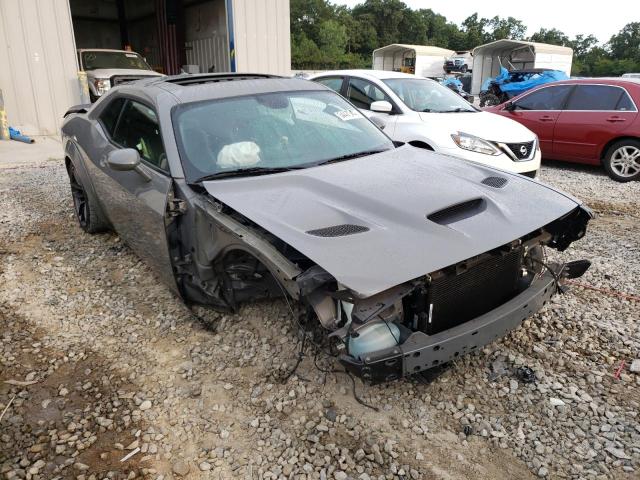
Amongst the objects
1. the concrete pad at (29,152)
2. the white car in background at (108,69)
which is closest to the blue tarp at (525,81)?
the white car in background at (108,69)

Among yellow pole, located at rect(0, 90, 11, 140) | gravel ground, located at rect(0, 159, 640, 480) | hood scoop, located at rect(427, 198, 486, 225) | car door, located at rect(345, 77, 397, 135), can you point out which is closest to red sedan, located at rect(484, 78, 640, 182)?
car door, located at rect(345, 77, 397, 135)

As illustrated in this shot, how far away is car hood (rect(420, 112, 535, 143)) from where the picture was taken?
609 centimetres

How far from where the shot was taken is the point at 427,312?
236 centimetres

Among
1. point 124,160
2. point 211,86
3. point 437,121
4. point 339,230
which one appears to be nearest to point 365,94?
point 437,121

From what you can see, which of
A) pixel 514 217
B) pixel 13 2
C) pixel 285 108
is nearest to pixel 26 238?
pixel 285 108

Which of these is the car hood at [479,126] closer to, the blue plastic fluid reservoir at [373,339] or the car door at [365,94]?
the car door at [365,94]

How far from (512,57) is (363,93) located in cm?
2211

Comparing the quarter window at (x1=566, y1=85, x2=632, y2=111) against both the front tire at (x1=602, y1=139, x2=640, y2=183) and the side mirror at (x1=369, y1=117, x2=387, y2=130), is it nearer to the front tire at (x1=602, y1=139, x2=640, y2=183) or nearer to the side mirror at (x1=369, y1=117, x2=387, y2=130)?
the front tire at (x1=602, y1=139, x2=640, y2=183)

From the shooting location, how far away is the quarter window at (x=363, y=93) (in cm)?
682

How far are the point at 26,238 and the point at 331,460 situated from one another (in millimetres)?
4293

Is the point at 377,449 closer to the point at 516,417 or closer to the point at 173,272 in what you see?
the point at 516,417

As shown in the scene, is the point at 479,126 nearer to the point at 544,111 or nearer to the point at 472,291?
the point at 544,111

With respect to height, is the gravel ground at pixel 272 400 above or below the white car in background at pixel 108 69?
below

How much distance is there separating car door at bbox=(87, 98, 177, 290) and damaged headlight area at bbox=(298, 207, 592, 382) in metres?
1.23
